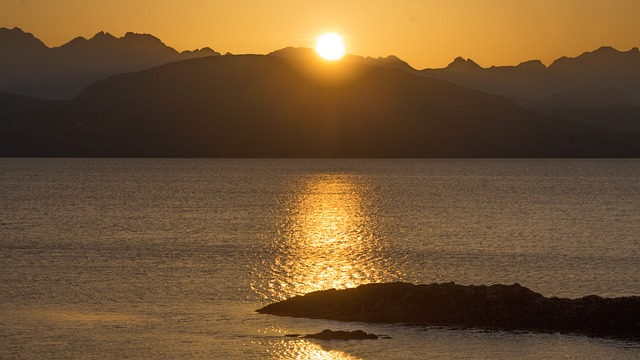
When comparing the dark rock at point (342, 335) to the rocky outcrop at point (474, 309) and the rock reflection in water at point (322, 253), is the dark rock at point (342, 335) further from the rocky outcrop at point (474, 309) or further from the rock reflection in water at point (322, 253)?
the rock reflection in water at point (322, 253)

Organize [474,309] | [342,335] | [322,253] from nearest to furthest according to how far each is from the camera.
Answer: [342,335], [474,309], [322,253]

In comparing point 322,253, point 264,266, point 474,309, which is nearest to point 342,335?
point 474,309

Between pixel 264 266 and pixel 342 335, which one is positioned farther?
pixel 264 266

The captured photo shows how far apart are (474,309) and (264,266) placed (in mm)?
25526

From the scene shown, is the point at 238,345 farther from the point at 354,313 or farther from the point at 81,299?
the point at 81,299

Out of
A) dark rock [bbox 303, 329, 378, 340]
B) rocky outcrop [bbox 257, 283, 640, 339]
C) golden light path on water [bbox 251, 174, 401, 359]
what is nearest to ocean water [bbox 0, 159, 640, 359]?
golden light path on water [bbox 251, 174, 401, 359]

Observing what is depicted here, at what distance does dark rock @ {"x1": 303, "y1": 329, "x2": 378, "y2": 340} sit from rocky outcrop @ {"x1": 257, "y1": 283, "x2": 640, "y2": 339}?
3.57m

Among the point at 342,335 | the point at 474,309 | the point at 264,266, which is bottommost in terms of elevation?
the point at 264,266

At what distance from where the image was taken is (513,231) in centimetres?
9956

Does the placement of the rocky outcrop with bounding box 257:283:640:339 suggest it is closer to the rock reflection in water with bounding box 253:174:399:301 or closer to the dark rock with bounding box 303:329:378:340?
the dark rock with bounding box 303:329:378:340

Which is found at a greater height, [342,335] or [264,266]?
[342,335]

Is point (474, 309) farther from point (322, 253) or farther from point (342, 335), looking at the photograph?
point (322, 253)

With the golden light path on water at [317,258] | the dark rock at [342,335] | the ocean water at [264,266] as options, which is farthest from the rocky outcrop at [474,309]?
the golden light path on water at [317,258]

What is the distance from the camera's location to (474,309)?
152ft
